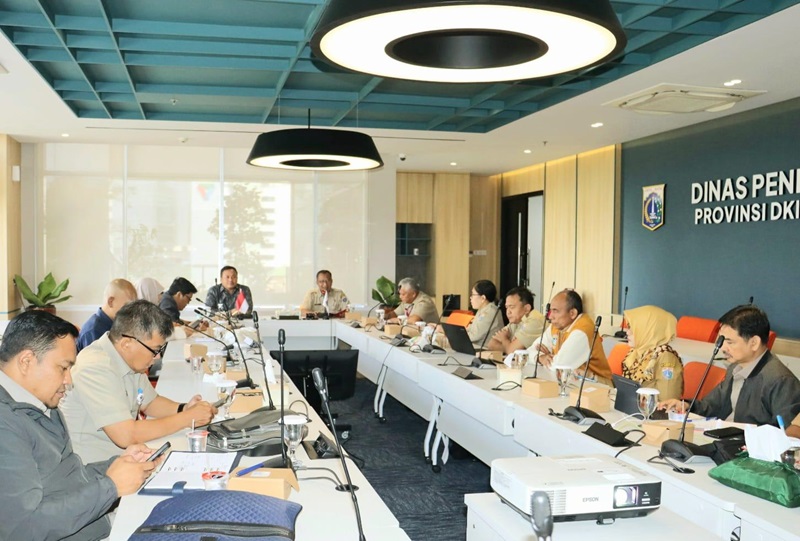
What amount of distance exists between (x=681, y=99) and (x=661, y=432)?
409cm

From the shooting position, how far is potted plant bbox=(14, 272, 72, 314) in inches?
351

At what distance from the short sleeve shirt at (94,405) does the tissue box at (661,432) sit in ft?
6.24

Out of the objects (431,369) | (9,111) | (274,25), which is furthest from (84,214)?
(431,369)

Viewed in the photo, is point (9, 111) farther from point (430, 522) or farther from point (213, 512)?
point (213, 512)

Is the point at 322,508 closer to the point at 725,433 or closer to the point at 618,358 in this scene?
the point at 725,433

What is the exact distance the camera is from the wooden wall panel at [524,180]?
11.3 metres

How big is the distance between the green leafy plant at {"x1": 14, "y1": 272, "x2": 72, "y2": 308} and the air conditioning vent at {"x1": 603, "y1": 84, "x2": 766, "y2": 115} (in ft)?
23.0

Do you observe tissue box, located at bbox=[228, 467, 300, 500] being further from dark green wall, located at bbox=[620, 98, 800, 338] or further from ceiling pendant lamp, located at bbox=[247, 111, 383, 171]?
dark green wall, located at bbox=[620, 98, 800, 338]

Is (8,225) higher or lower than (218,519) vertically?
higher

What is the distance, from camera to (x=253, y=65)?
5660 millimetres

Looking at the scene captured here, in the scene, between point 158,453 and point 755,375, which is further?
point 755,375

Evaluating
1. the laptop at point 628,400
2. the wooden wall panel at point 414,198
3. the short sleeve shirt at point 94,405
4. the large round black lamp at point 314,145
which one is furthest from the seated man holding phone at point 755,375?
the wooden wall panel at point 414,198

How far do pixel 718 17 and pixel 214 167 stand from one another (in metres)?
7.05

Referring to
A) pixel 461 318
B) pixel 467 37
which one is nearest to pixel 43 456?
pixel 467 37
